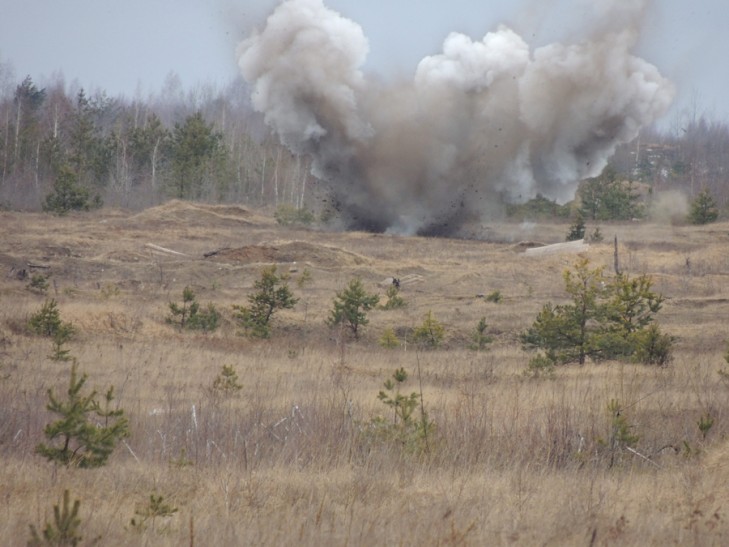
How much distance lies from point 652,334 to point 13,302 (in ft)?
53.5

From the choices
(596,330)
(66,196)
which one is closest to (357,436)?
(596,330)

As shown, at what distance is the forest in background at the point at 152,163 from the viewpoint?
67750mm

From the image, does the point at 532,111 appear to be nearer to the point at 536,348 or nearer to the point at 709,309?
the point at 709,309

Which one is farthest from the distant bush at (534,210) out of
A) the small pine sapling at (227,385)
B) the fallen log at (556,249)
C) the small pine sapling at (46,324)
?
the small pine sapling at (227,385)

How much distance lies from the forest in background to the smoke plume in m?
13.9

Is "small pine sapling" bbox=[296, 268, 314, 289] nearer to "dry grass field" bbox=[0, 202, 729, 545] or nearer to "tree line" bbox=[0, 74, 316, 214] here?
"dry grass field" bbox=[0, 202, 729, 545]

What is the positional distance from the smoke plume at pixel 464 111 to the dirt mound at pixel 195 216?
1647 centimetres

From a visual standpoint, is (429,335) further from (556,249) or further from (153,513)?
(556,249)

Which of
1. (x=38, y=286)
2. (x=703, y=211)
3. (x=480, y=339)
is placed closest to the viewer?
(x=480, y=339)

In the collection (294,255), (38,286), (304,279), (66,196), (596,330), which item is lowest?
(596,330)

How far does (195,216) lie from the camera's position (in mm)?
57406

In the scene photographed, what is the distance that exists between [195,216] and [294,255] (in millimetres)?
20969

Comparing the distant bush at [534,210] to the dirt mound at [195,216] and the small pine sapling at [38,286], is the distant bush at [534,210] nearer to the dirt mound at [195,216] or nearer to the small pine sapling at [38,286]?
the dirt mound at [195,216]

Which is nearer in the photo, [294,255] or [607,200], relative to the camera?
[294,255]
